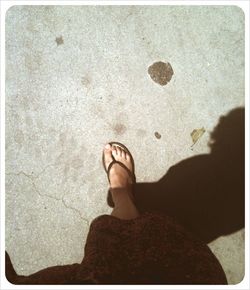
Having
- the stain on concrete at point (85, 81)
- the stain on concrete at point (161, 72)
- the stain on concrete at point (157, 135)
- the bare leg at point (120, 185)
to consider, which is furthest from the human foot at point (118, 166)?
the stain on concrete at point (161, 72)

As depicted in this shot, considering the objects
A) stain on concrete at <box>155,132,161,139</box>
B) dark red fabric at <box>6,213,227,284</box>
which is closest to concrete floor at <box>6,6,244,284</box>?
stain on concrete at <box>155,132,161,139</box>

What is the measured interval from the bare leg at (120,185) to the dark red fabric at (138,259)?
0.98 feet

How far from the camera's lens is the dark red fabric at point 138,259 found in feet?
6.59

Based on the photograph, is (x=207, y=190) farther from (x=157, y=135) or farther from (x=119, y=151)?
(x=119, y=151)

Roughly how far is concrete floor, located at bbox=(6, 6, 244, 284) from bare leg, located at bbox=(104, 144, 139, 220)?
3.1 inches

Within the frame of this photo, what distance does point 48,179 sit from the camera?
106 inches

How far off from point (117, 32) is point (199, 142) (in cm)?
120

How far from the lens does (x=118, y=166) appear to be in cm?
271

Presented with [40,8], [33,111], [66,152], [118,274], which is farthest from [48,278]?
[40,8]

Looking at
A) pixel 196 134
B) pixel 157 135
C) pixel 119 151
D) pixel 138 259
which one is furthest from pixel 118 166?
pixel 138 259

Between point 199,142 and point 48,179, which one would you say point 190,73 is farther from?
point 48,179

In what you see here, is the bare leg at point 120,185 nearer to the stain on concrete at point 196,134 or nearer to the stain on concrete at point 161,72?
the stain on concrete at point 196,134

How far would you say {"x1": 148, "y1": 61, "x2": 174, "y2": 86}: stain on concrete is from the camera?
2.73m

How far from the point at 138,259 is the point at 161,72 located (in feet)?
5.11
